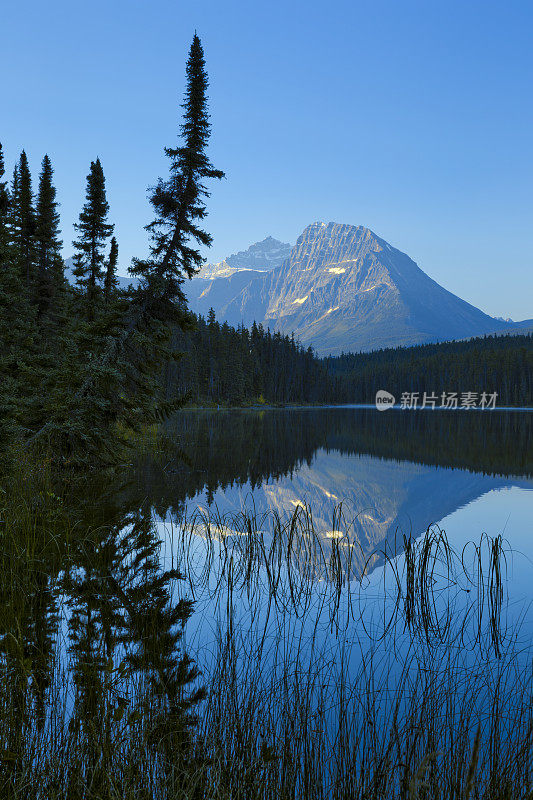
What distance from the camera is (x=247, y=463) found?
25.6 meters

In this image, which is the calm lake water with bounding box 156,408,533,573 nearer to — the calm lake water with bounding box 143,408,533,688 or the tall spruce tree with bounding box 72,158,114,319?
the calm lake water with bounding box 143,408,533,688

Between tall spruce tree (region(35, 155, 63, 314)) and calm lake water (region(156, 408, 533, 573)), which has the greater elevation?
tall spruce tree (region(35, 155, 63, 314))

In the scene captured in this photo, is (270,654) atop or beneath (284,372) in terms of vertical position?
beneath

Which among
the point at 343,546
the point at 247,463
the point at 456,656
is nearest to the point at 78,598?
the point at 456,656

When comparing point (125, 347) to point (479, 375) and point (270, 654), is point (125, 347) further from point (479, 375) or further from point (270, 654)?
point (479, 375)

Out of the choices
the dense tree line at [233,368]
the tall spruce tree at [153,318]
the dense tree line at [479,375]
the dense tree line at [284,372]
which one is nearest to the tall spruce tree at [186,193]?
the tall spruce tree at [153,318]

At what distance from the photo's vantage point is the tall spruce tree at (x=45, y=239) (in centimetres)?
3288

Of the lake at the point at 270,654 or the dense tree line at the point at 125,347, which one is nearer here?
the lake at the point at 270,654

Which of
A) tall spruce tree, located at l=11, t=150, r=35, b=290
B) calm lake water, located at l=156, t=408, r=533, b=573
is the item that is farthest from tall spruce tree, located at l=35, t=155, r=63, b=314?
calm lake water, located at l=156, t=408, r=533, b=573

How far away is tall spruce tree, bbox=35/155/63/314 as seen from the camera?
108ft

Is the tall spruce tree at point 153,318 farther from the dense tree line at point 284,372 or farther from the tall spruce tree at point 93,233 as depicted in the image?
the dense tree line at point 284,372

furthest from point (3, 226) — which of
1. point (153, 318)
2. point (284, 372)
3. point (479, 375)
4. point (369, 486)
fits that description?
point (479, 375)

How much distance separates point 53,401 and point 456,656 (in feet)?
49.4

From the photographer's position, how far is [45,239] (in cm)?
3297
